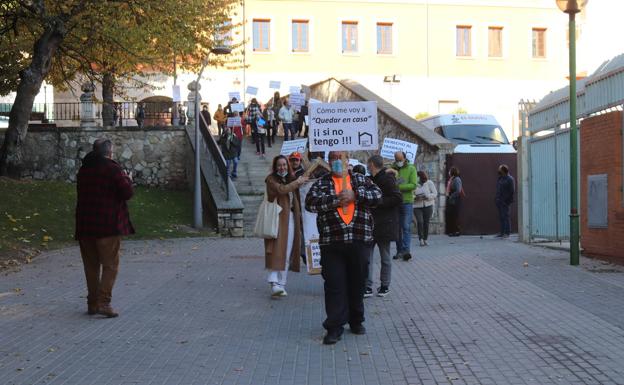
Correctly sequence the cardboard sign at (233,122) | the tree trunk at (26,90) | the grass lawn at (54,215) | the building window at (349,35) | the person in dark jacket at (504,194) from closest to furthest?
the grass lawn at (54,215), the person in dark jacket at (504,194), the tree trunk at (26,90), the cardboard sign at (233,122), the building window at (349,35)

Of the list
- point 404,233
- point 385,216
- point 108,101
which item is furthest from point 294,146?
point 108,101

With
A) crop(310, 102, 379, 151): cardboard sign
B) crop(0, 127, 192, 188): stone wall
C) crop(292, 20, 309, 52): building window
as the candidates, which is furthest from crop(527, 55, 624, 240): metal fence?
crop(292, 20, 309, 52): building window

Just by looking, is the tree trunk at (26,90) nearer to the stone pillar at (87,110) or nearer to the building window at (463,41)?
the stone pillar at (87,110)

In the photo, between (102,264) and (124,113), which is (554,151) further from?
(124,113)

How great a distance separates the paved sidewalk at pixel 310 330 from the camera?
20.0 ft

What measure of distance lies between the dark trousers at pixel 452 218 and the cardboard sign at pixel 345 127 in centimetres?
955

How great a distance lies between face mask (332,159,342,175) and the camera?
728cm

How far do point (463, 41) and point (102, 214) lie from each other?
38206mm

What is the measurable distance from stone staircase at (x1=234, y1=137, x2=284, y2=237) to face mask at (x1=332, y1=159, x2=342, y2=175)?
456 inches

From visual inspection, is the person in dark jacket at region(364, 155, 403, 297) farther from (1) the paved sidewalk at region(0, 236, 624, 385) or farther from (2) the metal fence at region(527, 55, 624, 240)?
(2) the metal fence at region(527, 55, 624, 240)

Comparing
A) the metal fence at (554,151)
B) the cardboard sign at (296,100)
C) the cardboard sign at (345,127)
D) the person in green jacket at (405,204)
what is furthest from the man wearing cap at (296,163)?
the cardboard sign at (296,100)

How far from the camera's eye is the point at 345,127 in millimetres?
10156

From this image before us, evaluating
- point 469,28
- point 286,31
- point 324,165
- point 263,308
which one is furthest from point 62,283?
point 469,28

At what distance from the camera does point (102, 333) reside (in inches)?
299
